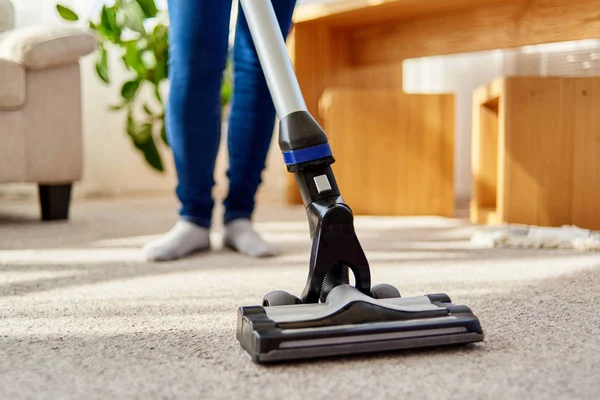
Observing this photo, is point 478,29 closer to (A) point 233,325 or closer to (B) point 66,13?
(B) point 66,13

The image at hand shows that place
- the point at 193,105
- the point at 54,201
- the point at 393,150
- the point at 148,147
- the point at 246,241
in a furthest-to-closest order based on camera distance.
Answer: the point at 148,147 < the point at 393,150 < the point at 54,201 < the point at 246,241 < the point at 193,105

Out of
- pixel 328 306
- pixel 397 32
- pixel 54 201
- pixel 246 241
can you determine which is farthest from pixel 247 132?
pixel 397 32

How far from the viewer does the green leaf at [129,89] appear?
2.48 metres

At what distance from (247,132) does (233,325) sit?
0.64m

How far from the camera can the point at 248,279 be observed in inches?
42.6

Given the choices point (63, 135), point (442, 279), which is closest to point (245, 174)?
point (442, 279)

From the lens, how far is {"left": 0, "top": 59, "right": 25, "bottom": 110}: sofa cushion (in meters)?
1.73

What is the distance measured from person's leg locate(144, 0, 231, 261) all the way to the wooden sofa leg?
2.53 feet

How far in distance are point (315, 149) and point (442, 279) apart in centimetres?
47

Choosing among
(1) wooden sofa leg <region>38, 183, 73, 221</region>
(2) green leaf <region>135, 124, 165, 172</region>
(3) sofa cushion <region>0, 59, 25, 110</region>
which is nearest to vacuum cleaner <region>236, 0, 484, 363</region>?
(3) sofa cushion <region>0, 59, 25, 110</region>

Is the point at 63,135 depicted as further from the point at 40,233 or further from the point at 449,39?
the point at 449,39

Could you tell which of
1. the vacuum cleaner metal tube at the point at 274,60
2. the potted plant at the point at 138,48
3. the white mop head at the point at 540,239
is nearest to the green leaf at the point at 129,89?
the potted plant at the point at 138,48

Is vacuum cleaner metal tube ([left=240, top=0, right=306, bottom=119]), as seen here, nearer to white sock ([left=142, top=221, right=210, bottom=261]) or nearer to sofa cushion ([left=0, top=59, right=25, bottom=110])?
white sock ([left=142, top=221, right=210, bottom=261])

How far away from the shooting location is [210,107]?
1260 mm
